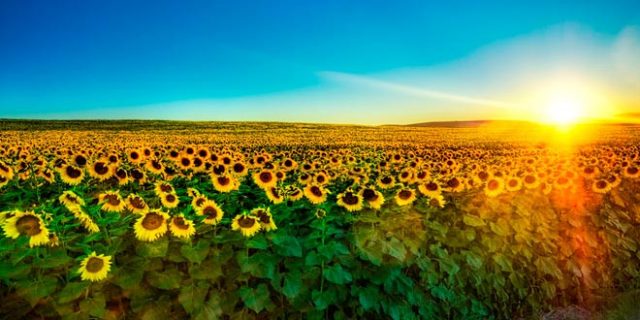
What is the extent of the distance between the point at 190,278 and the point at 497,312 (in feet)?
11.1

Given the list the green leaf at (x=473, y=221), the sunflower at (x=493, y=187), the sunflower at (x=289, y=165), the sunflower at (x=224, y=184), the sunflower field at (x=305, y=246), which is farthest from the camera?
the sunflower at (x=289, y=165)

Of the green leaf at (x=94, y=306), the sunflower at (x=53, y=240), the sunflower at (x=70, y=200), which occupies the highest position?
the sunflower at (x=70, y=200)

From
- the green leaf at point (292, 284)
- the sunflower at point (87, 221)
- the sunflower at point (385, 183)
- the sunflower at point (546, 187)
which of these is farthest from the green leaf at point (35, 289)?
the sunflower at point (546, 187)

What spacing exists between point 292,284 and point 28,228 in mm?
1876

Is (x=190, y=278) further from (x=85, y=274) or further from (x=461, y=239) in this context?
(x=461, y=239)

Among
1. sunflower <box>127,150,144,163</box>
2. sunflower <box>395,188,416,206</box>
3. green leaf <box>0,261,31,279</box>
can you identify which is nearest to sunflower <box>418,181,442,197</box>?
sunflower <box>395,188,416,206</box>

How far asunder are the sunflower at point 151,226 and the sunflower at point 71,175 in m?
2.36

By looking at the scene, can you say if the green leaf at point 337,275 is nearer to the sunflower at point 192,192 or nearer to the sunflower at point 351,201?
the sunflower at point 351,201

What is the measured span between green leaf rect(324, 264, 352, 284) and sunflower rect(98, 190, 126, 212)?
1681 mm

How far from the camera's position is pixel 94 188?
5.87 meters

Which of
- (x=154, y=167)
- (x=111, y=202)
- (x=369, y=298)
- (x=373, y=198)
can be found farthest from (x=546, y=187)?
(x=111, y=202)

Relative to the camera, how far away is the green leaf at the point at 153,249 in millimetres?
3766

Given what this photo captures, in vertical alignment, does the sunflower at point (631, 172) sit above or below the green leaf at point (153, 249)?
below

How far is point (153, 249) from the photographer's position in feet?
12.4
